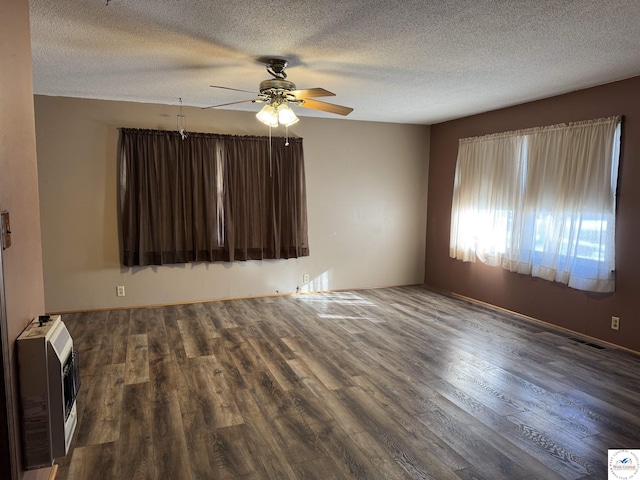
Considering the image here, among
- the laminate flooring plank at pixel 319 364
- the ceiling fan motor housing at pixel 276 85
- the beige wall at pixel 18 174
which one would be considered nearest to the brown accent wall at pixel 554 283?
the laminate flooring plank at pixel 319 364

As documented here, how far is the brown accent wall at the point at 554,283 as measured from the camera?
374cm

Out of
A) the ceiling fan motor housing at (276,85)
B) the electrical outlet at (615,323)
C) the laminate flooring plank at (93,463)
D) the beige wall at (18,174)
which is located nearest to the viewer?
the beige wall at (18,174)

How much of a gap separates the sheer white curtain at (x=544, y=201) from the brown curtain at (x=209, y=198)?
7.53ft

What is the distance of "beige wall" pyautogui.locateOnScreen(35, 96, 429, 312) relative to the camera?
4723 mm

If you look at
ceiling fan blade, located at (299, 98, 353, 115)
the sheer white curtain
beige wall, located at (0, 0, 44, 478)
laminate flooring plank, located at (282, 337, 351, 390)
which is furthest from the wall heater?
the sheer white curtain

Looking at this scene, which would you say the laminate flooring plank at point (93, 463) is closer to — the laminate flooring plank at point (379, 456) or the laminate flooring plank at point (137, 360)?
the laminate flooring plank at point (137, 360)

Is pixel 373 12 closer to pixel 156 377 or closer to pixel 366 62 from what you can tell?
pixel 366 62

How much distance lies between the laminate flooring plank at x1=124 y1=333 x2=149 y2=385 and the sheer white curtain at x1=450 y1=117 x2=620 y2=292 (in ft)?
13.3

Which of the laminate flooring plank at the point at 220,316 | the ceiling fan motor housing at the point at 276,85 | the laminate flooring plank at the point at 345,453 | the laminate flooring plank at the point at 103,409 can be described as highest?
the ceiling fan motor housing at the point at 276,85

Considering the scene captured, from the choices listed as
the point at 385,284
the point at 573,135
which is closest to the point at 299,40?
the point at 573,135

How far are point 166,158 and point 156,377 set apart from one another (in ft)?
9.13

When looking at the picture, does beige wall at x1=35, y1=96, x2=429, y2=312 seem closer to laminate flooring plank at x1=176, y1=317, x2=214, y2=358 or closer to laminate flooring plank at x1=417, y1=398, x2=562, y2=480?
laminate flooring plank at x1=176, y1=317, x2=214, y2=358

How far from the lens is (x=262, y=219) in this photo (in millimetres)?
5480

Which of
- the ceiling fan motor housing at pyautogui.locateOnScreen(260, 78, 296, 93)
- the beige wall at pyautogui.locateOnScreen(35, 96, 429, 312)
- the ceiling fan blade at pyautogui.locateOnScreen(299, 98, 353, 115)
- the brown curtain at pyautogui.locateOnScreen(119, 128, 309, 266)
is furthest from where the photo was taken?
the brown curtain at pyautogui.locateOnScreen(119, 128, 309, 266)
